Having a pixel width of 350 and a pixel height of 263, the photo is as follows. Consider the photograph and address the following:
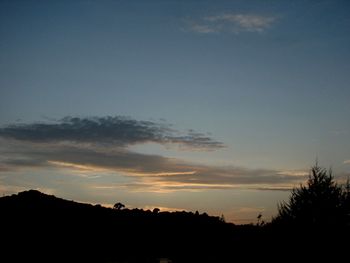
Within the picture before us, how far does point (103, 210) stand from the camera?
2244 centimetres

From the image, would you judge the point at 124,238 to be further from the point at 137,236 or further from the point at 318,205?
the point at 318,205

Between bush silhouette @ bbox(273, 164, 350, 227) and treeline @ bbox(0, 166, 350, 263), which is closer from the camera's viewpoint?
treeline @ bbox(0, 166, 350, 263)

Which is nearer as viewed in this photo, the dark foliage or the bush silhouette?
the dark foliage

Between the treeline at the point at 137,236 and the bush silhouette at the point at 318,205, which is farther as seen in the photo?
the bush silhouette at the point at 318,205

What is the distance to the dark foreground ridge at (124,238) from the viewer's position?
16.3 metres

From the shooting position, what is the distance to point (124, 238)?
67.5 ft

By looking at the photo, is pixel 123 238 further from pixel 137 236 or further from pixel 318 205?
pixel 318 205

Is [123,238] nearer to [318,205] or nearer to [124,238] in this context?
[124,238]

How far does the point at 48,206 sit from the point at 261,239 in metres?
10.8

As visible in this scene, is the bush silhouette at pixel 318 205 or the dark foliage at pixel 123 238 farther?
the bush silhouette at pixel 318 205

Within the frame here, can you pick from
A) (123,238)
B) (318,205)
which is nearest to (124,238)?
(123,238)

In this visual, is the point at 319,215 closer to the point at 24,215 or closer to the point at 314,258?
the point at 314,258

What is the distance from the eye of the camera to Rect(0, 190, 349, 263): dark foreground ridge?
53.5 feet

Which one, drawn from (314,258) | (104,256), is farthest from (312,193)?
(104,256)
